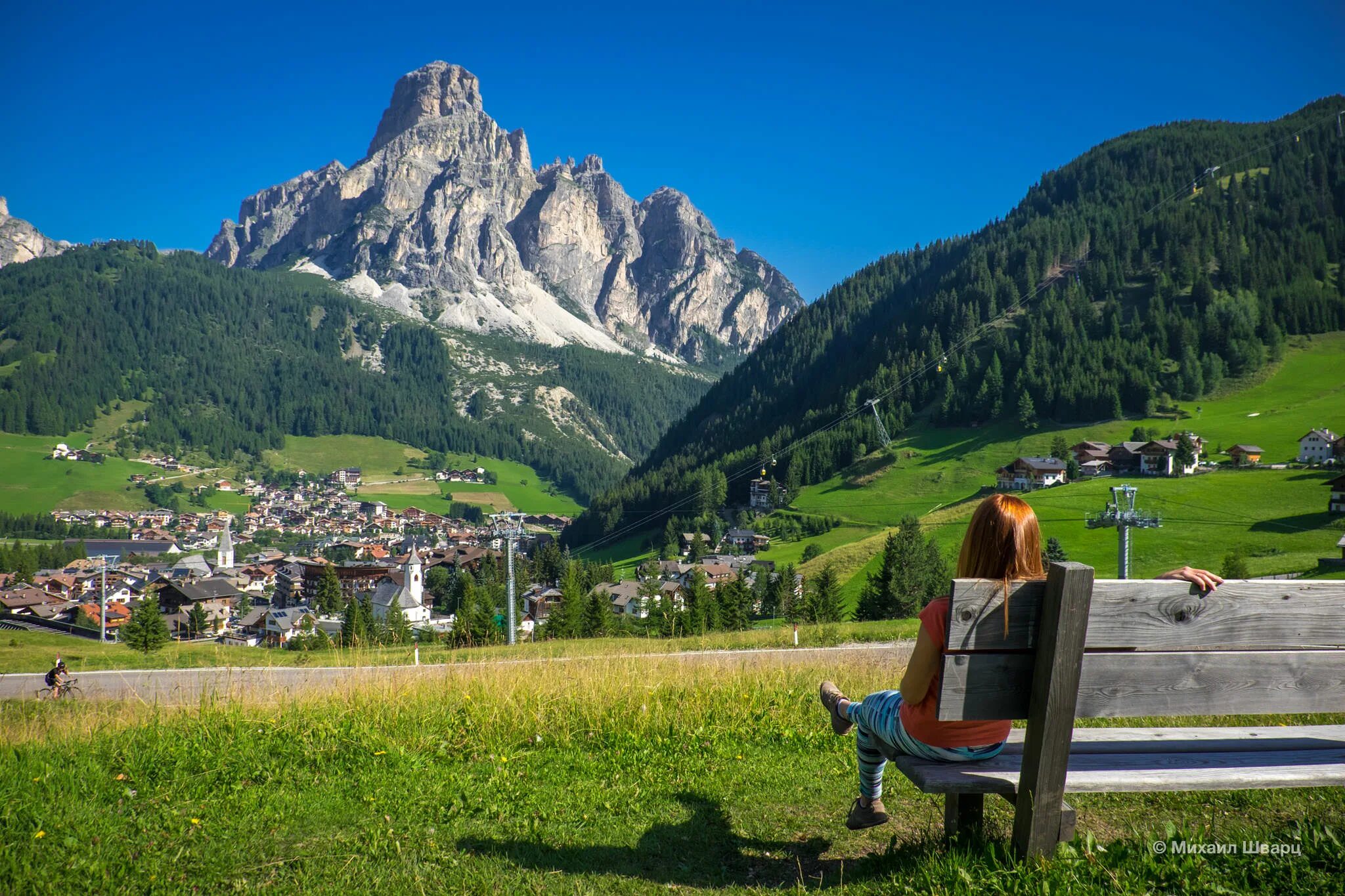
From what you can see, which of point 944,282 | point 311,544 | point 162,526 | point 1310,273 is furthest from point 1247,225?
point 162,526

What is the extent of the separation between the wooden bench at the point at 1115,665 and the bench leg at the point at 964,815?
31 cm

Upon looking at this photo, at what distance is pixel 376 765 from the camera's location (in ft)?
17.2

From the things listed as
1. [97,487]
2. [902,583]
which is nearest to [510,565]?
[902,583]

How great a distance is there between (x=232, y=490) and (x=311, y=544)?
53531 mm

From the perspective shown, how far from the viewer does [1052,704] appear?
302cm

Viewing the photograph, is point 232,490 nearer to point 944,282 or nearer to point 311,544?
point 311,544

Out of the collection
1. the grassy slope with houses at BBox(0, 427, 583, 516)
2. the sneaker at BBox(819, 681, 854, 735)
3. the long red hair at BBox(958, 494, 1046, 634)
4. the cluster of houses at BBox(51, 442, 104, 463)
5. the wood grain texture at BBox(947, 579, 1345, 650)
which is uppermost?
the cluster of houses at BBox(51, 442, 104, 463)

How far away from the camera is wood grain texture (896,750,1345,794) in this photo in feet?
10.9

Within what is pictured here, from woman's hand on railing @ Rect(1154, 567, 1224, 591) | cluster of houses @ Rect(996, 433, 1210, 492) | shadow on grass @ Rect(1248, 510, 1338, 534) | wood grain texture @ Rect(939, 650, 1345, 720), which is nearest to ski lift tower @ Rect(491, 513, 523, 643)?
wood grain texture @ Rect(939, 650, 1345, 720)

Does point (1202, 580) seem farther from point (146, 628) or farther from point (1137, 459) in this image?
point (1137, 459)

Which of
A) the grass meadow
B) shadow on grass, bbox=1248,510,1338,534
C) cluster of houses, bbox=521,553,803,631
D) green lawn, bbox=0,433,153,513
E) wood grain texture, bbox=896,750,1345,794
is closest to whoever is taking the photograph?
wood grain texture, bbox=896,750,1345,794

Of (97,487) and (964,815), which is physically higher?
(97,487)

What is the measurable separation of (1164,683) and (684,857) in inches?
96.1

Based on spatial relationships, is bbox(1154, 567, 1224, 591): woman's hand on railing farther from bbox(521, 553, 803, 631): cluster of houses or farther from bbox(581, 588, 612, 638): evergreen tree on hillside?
bbox(521, 553, 803, 631): cluster of houses
